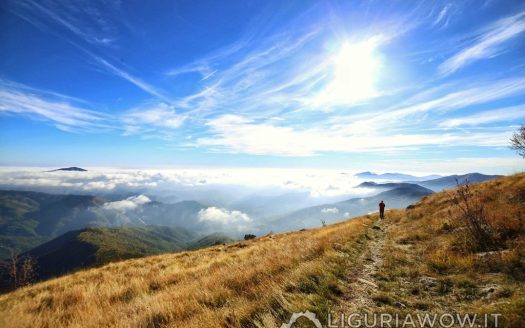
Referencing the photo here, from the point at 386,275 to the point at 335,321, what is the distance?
12.7ft

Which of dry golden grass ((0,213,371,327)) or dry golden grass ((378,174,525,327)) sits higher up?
dry golden grass ((378,174,525,327))

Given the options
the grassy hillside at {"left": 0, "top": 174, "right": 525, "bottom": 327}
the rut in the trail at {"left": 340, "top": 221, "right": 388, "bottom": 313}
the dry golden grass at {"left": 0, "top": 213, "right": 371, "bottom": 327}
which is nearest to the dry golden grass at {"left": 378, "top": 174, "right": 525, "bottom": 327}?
the grassy hillside at {"left": 0, "top": 174, "right": 525, "bottom": 327}

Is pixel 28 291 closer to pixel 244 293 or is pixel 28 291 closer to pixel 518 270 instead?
pixel 244 293

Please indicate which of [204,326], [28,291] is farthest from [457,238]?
[28,291]

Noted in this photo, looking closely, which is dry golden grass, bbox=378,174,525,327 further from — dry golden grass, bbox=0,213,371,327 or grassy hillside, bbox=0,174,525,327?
dry golden grass, bbox=0,213,371,327

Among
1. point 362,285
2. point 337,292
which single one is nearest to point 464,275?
point 362,285

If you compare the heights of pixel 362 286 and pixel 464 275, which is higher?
pixel 464 275

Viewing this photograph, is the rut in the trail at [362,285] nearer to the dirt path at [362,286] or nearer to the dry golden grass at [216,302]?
the dirt path at [362,286]

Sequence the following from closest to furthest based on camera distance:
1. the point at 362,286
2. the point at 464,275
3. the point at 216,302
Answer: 1. the point at 464,275
2. the point at 362,286
3. the point at 216,302

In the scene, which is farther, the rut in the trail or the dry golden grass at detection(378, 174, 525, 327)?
the rut in the trail

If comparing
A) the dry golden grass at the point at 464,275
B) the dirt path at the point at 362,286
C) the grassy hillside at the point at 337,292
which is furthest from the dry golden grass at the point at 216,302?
the dry golden grass at the point at 464,275

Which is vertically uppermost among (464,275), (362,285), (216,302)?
(464,275)

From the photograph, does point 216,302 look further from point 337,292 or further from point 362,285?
point 362,285

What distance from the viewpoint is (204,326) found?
5539 millimetres
